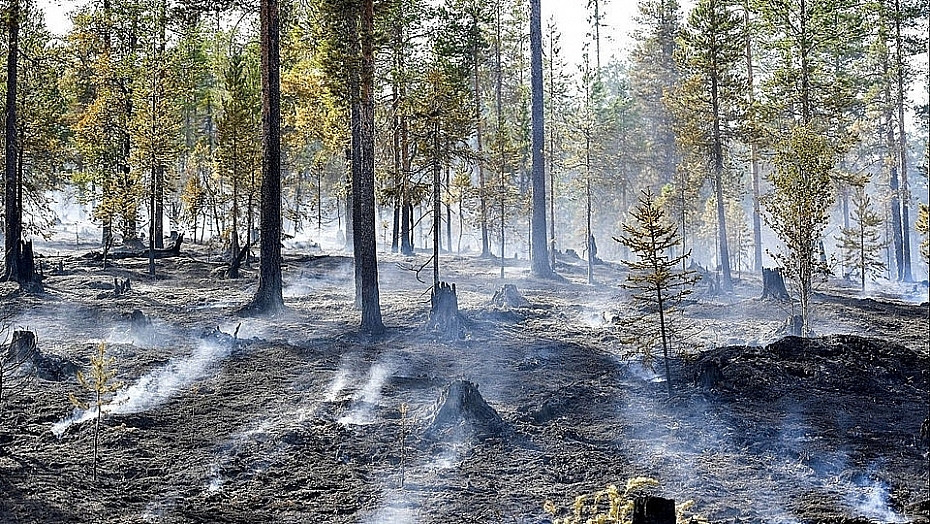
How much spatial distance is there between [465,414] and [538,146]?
1778 centimetres

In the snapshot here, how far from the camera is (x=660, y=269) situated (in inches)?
458

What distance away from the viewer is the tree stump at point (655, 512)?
207 inches

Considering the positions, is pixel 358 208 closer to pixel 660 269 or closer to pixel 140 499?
pixel 660 269

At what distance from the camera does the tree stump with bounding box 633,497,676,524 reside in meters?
5.25

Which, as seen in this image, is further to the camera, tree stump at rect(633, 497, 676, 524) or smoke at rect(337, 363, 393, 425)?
smoke at rect(337, 363, 393, 425)

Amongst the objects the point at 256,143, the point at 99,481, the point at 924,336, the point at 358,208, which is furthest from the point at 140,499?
the point at 256,143

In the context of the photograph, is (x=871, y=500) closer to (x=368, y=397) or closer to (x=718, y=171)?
(x=368, y=397)

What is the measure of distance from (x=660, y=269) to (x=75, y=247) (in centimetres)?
2944

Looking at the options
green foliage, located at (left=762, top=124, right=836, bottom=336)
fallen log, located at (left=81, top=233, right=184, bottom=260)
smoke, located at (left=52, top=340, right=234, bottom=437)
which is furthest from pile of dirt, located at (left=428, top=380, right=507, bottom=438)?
fallen log, located at (left=81, top=233, right=184, bottom=260)

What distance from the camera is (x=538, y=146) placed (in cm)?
2717

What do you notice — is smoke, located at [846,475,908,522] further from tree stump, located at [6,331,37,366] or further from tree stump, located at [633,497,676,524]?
tree stump, located at [6,331,37,366]

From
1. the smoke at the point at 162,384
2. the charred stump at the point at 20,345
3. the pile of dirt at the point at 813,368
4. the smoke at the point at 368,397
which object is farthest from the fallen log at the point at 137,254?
the pile of dirt at the point at 813,368

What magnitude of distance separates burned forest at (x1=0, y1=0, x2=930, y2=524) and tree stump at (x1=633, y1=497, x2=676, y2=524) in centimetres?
2

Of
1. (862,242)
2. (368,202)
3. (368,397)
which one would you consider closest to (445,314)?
(368,202)
